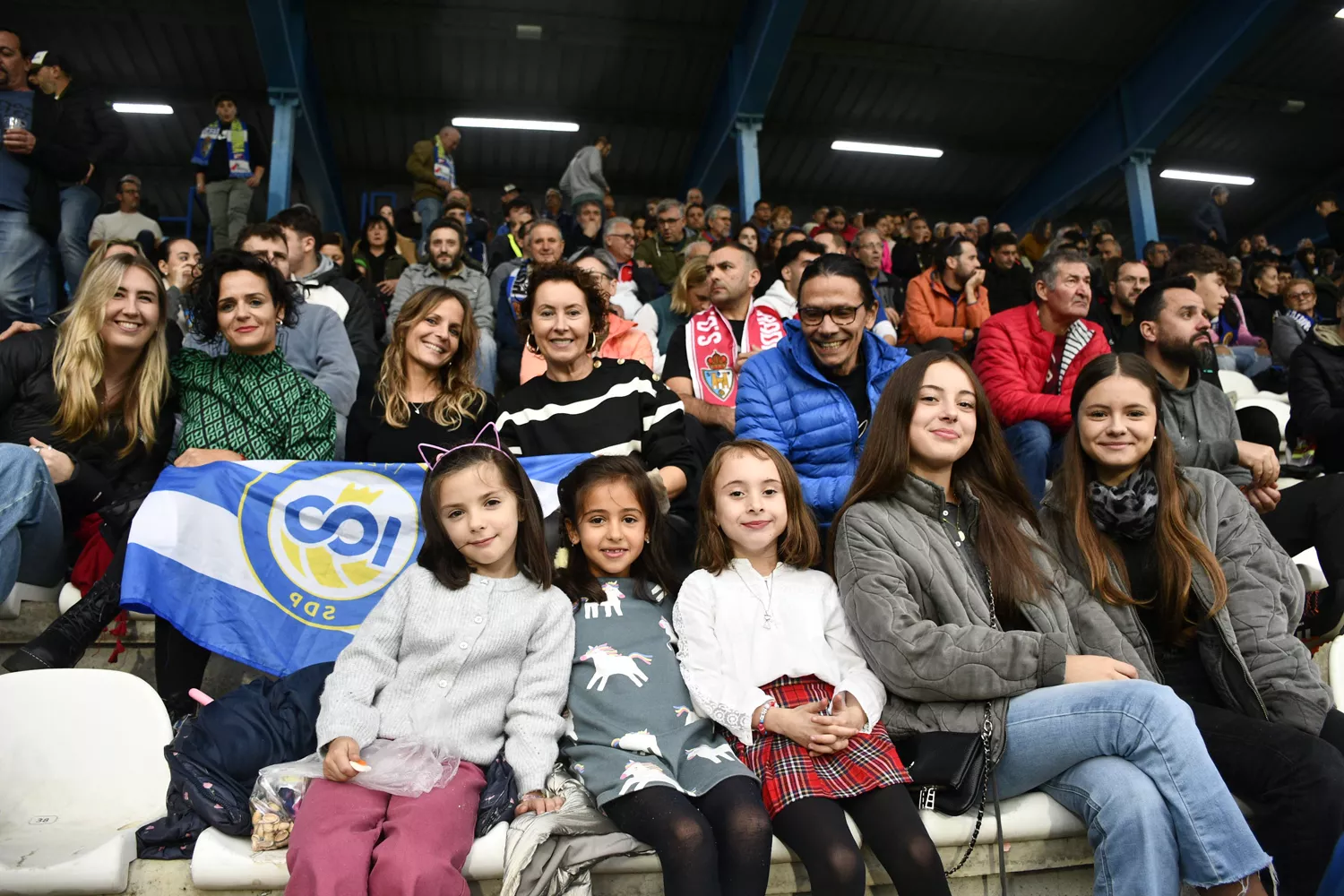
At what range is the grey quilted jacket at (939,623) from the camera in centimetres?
204

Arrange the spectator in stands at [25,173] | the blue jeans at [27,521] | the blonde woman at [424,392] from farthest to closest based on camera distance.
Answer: the spectator in stands at [25,173], the blonde woman at [424,392], the blue jeans at [27,521]

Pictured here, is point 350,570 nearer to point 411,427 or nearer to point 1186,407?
point 411,427

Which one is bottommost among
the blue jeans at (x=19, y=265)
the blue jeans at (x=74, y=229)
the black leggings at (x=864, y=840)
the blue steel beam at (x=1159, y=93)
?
the black leggings at (x=864, y=840)

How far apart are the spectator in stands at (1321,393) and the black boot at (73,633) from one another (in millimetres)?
4840

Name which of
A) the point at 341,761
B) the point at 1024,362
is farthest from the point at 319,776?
the point at 1024,362

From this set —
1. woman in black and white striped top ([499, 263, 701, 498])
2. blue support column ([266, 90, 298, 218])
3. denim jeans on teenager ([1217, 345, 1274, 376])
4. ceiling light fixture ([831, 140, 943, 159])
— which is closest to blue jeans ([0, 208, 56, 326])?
blue support column ([266, 90, 298, 218])

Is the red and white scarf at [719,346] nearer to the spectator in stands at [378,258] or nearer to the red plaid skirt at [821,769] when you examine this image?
the red plaid skirt at [821,769]

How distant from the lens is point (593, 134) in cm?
1405

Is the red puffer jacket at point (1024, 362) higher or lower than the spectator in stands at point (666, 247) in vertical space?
lower

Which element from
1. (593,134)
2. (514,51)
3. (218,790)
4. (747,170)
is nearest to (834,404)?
(218,790)

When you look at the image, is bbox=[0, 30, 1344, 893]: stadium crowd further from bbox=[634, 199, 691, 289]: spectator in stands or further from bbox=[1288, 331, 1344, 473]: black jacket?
bbox=[634, 199, 691, 289]: spectator in stands

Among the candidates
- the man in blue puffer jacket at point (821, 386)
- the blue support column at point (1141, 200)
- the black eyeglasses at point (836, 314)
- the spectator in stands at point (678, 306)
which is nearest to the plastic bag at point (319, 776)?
the man in blue puffer jacket at point (821, 386)

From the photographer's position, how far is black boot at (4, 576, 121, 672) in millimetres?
2486

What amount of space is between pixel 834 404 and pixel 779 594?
1.08 m
